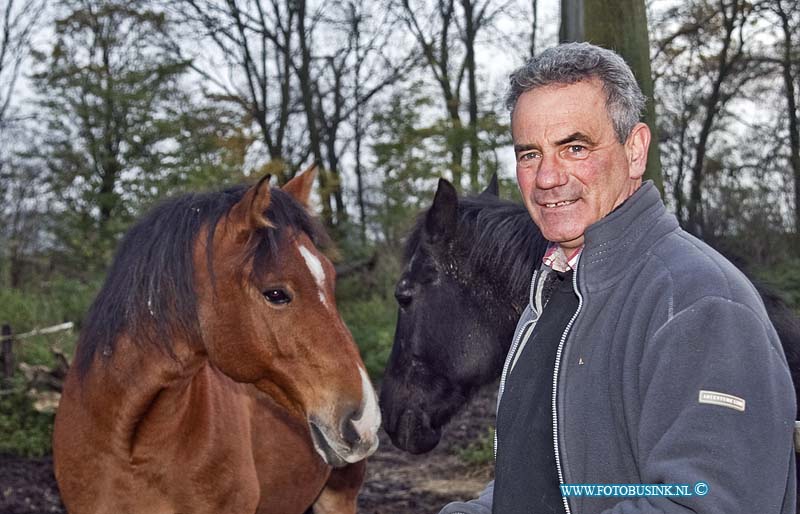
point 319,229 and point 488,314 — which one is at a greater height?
point 319,229

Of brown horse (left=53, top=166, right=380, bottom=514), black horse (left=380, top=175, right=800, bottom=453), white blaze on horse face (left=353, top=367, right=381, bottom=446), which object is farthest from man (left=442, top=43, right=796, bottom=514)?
black horse (left=380, top=175, right=800, bottom=453)

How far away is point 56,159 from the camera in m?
16.7

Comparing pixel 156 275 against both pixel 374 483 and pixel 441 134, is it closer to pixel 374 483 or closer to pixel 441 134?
pixel 374 483

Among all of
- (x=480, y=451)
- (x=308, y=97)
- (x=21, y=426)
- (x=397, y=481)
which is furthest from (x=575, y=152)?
(x=308, y=97)

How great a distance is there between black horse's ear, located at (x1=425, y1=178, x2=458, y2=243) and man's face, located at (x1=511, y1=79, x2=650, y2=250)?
1.77 meters

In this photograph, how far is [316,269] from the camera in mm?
2848

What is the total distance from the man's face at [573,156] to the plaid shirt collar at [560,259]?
4 centimetres

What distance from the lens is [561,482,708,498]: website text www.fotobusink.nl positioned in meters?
1.12

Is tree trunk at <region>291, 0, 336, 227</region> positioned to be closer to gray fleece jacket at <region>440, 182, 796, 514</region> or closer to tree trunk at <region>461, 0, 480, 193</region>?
tree trunk at <region>461, 0, 480, 193</region>

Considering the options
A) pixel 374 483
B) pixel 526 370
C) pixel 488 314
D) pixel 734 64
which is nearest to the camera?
pixel 526 370

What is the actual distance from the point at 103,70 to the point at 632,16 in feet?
48.8

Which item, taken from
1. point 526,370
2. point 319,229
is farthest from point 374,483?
point 526,370

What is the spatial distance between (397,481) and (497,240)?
12.6ft

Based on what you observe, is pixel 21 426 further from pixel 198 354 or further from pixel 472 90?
pixel 472 90
